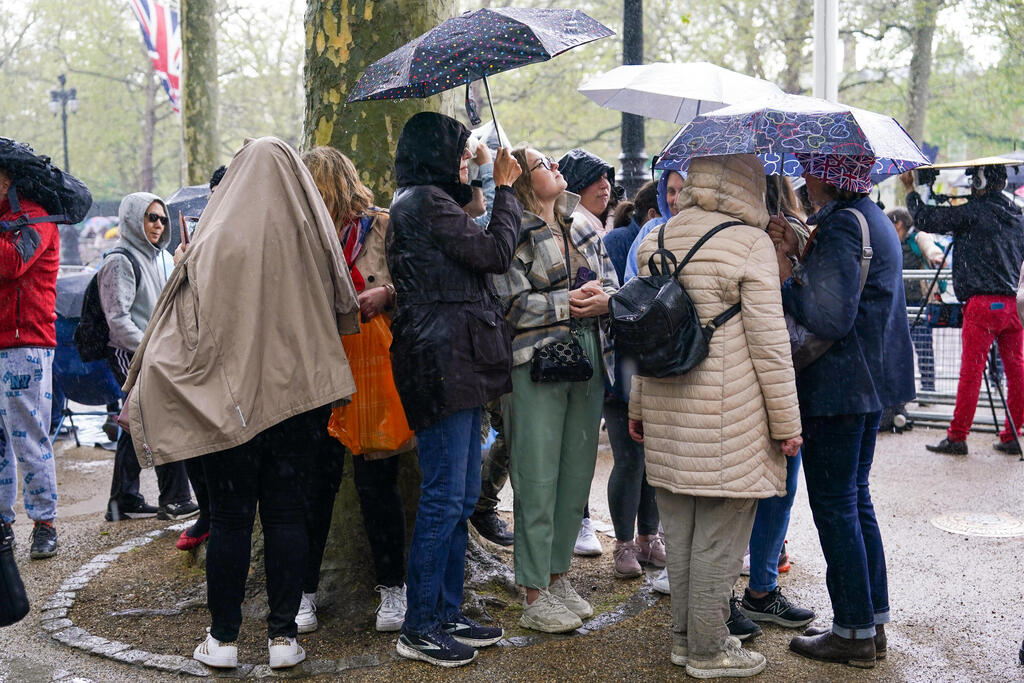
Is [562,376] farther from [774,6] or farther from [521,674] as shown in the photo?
[774,6]

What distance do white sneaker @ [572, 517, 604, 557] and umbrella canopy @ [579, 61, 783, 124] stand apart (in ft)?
7.88

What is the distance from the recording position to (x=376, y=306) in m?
4.09

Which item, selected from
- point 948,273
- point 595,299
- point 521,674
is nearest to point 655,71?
point 595,299

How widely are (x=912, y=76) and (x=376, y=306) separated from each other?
2435cm

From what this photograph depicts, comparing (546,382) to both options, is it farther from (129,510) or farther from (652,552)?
(129,510)

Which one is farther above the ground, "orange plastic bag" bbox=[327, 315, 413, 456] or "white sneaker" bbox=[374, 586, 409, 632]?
"orange plastic bag" bbox=[327, 315, 413, 456]

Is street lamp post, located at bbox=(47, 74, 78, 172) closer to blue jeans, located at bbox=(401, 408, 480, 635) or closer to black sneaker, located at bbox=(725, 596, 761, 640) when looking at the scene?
blue jeans, located at bbox=(401, 408, 480, 635)

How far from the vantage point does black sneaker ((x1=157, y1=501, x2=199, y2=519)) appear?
21.3 feet

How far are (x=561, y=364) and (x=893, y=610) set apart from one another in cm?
196

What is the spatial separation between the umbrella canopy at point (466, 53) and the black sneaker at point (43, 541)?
3455 millimetres

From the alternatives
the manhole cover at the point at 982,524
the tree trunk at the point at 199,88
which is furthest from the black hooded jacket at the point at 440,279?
the tree trunk at the point at 199,88

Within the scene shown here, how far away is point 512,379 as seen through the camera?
428cm

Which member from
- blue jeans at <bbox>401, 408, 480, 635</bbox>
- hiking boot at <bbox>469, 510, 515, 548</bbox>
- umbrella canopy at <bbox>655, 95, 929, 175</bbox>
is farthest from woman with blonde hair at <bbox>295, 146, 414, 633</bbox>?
umbrella canopy at <bbox>655, 95, 929, 175</bbox>

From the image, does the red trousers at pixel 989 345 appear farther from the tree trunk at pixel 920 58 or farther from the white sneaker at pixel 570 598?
the tree trunk at pixel 920 58
